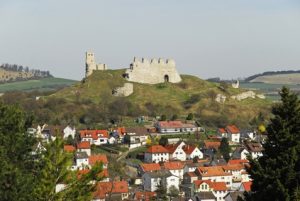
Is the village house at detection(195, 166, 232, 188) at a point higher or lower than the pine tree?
lower

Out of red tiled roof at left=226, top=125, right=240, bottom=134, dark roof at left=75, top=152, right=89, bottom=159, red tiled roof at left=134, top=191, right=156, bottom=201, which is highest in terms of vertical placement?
red tiled roof at left=226, top=125, right=240, bottom=134

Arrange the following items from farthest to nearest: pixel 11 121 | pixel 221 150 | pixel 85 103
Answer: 1. pixel 85 103
2. pixel 221 150
3. pixel 11 121

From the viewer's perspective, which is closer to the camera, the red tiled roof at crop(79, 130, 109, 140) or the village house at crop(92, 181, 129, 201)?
the village house at crop(92, 181, 129, 201)

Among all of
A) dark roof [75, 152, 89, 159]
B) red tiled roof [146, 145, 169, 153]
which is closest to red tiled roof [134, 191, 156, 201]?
dark roof [75, 152, 89, 159]

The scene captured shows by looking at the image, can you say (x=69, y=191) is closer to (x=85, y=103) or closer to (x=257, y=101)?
(x=85, y=103)

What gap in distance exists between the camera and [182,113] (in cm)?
9912

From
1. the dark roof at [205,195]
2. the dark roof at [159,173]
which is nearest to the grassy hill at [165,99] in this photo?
the dark roof at [159,173]

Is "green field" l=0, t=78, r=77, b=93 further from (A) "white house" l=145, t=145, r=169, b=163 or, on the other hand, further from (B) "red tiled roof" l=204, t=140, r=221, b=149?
(A) "white house" l=145, t=145, r=169, b=163

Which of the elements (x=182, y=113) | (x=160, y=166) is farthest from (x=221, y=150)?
(x=182, y=113)

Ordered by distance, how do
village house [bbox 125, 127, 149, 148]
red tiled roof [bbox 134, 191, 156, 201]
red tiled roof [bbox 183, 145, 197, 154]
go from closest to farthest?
1. red tiled roof [bbox 134, 191, 156, 201]
2. red tiled roof [bbox 183, 145, 197, 154]
3. village house [bbox 125, 127, 149, 148]

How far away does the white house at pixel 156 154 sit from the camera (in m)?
69.1

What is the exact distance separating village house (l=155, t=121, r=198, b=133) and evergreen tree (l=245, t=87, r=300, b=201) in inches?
2610

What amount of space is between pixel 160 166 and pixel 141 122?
26.2 metres

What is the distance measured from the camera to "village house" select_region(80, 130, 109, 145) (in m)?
77.3
